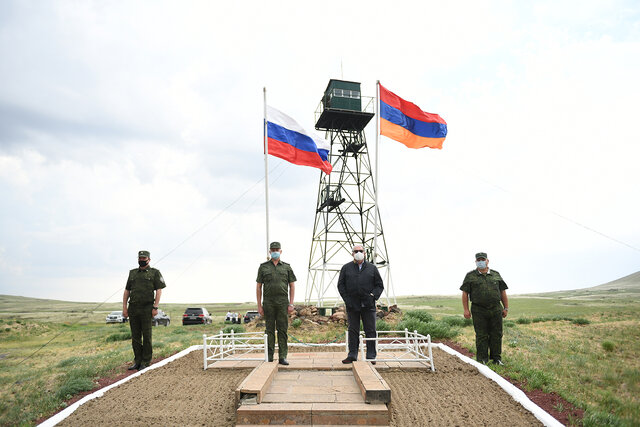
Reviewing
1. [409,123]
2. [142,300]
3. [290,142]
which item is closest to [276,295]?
[142,300]

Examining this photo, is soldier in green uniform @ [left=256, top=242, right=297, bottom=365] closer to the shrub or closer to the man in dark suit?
the man in dark suit

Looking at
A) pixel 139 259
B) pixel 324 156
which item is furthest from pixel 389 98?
pixel 139 259

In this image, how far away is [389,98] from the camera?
14.4 metres

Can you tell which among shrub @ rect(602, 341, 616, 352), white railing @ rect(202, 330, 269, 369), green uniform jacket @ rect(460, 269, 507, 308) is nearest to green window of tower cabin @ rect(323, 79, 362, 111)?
white railing @ rect(202, 330, 269, 369)

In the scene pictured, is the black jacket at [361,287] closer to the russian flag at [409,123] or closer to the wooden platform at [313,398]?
the wooden platform at [313,398]

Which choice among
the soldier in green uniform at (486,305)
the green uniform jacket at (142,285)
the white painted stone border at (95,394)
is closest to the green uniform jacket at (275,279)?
the green uniform jacket at (142,285)

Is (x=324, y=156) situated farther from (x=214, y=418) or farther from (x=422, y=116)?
(x=214, y=418)

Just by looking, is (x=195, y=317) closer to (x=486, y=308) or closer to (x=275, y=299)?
(x=275, y=299)

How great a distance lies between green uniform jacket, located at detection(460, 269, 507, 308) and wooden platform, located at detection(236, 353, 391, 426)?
2871 millimetres

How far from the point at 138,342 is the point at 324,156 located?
8.09m

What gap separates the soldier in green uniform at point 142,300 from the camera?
338 inches

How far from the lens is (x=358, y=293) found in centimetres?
773

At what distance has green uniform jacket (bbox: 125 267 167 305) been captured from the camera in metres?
8.58

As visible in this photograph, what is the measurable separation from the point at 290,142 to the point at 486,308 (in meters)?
7.53
